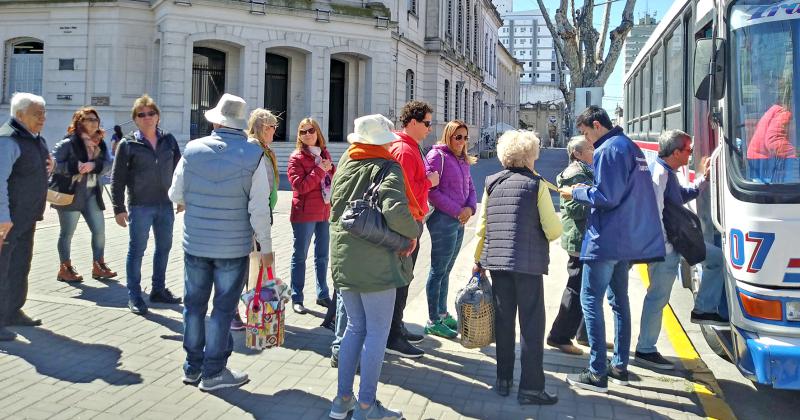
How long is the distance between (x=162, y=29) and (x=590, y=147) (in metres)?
20.0

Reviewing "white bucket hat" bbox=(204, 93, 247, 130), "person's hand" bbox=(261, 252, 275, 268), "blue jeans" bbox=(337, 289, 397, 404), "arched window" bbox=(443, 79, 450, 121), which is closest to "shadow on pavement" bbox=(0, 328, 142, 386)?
"person's hand" bbox=(261, 252, 275, 268)

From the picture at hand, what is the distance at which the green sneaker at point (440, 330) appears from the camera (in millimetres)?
5871

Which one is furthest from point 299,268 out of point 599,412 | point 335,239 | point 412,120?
point 599,412

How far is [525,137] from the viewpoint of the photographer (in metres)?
4.50

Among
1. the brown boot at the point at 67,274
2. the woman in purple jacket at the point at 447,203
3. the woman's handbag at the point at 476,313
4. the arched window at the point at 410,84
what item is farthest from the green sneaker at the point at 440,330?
the arched window at the point at 410,84

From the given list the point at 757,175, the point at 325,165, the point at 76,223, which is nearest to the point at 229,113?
the point at 325,165

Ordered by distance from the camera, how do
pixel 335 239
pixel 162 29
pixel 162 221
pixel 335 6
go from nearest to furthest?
pixel 335 239
pixel 162 221
pixel 162 29
pixel 335 6

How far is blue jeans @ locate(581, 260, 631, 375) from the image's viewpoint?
4.60m

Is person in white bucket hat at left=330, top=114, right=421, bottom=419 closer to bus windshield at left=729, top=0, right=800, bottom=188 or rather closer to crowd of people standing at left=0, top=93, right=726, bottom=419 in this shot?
crowd of people standing at left=0, top=93, right=726, bottom=419

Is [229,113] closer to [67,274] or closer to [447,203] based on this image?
[447,203]

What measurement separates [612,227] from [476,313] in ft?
3.58

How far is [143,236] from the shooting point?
633 cm

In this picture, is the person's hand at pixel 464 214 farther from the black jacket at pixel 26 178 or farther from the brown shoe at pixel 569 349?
the black jacket at pixel 26 178

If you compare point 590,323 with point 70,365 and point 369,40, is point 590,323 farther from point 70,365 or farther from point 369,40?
point 369,40
